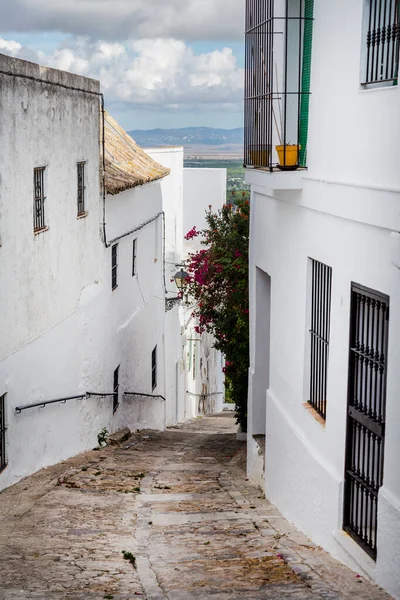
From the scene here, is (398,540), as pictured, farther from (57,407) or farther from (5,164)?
(57,407)

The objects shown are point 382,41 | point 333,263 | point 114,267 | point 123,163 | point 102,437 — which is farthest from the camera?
point 123,163

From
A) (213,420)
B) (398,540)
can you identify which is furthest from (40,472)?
(213,420)

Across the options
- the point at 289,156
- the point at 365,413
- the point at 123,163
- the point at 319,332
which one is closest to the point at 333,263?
the point at 319,332

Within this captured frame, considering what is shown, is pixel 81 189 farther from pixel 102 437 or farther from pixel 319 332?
pixel 319 332

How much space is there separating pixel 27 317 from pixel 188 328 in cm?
1807

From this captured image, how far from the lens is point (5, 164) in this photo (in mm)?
10797

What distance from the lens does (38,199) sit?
1234cm

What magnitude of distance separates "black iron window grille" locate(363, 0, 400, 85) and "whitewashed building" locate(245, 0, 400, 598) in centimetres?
2

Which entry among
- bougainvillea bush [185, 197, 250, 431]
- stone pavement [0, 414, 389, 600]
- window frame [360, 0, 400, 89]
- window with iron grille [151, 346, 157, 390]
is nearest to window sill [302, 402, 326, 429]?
stone pavement [0, 414, 389, 600]

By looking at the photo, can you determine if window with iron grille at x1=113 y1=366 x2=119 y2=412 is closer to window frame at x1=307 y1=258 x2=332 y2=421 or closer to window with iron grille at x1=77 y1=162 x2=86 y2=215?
window with iron grille at x1=77 y1=162 x2=86 y2=215

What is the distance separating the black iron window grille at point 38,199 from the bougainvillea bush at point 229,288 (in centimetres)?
429

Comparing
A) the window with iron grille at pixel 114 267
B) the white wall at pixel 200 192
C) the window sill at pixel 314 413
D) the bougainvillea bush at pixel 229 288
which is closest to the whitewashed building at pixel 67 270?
the window with iron grille at pixel 114 267

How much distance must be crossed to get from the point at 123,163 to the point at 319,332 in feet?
33.7

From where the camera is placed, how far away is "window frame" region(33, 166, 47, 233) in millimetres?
12145
